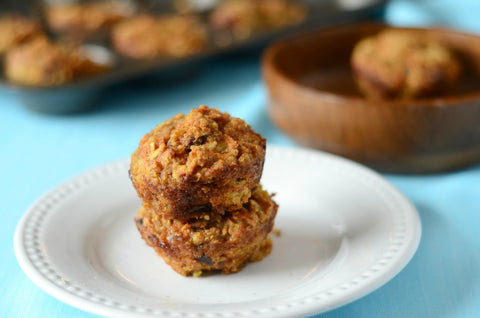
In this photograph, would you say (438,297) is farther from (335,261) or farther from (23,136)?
(23,136)

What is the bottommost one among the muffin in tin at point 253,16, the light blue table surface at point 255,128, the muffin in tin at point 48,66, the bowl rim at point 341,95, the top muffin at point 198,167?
the light blue table surface at point 255,128

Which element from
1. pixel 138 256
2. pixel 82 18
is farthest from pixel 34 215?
pixel 82 18

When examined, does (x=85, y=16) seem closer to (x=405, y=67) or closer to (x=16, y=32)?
(x=16, y=32)

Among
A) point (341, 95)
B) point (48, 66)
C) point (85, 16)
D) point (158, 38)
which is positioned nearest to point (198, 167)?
point (341, 95)

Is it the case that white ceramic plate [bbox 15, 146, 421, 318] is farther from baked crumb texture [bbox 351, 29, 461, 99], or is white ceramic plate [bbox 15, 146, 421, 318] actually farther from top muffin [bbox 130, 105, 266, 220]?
baked crumb texture [bbox 351, 29, 461, 99]

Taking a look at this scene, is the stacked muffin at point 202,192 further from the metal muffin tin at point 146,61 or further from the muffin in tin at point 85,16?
the muffin in tin at point 85,16

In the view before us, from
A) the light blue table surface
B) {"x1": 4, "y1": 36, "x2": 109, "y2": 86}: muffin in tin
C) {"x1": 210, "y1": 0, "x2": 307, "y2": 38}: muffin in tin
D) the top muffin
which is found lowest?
the light blue table surface

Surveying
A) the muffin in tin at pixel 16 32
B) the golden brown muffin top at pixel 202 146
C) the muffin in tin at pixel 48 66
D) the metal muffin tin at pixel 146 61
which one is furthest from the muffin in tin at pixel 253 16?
the golden brown muffin top at pixel 202 146

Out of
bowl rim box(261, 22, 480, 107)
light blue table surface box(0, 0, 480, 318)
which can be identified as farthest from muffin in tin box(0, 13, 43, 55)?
bowl rim box(261, 22, 480, 107)
